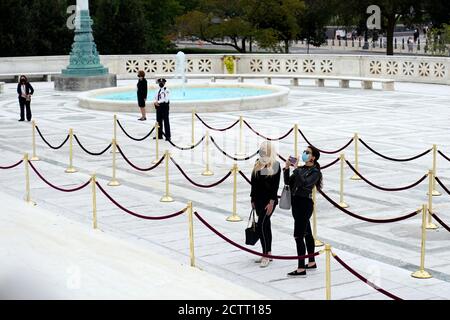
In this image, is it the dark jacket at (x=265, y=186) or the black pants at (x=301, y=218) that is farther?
the dark jacket at (x=265, y=186)

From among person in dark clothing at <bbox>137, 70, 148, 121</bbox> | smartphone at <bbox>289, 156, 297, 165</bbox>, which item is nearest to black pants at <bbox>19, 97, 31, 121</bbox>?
person in dark clothing at <bbox>137, 70, 148, 121</bbox>

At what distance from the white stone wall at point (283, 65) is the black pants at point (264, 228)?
29.3 m

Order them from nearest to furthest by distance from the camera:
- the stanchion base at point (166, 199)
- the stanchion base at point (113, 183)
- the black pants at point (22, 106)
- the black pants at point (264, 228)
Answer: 1. the black pants at point (264, 228)
2. the stanchion base at point (166, 199)
3. the stanchion base at point (113, 183)
4. the black pants at point (22, 106)

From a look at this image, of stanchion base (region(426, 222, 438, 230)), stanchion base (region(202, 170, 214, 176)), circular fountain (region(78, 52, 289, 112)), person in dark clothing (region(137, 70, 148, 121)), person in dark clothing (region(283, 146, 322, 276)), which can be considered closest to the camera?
person in dark clothing (region(283, 146, 322, 276))

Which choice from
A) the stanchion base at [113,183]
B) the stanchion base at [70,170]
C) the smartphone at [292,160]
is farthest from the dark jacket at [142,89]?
the smartphone at [292,160]

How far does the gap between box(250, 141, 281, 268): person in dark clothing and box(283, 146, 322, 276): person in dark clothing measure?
20cm

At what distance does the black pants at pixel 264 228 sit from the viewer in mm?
12492

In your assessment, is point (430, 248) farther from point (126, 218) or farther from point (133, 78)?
point (133, 78)

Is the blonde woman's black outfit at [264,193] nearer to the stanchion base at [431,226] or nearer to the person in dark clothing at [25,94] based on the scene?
the stanchion base at [431,226]

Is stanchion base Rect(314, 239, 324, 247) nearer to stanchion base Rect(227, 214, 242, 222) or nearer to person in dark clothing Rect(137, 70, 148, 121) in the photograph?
stanchion base Rect(227, 214, 242, 222)

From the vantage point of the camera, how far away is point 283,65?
148 feet

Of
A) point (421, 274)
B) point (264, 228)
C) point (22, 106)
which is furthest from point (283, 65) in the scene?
point (421, 274)

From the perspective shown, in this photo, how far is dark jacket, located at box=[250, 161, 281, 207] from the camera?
12352 millimetres
